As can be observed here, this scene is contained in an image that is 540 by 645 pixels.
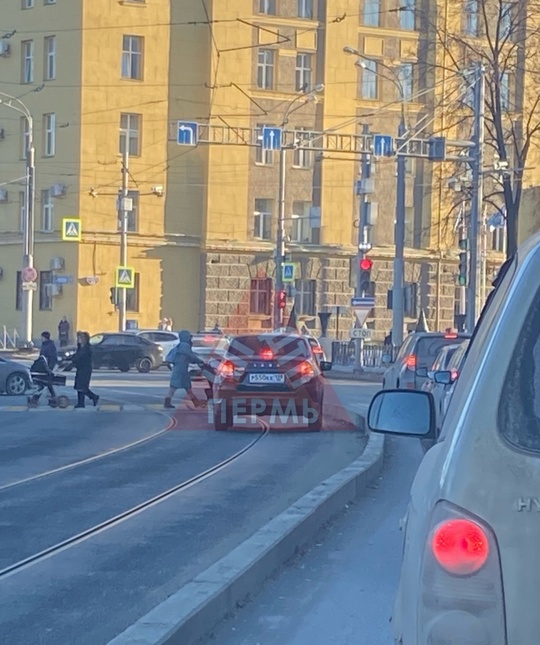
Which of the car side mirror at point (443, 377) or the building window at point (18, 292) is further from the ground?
the building window at point (18, 292)

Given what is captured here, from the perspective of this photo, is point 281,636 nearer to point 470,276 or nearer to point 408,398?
point 408,398

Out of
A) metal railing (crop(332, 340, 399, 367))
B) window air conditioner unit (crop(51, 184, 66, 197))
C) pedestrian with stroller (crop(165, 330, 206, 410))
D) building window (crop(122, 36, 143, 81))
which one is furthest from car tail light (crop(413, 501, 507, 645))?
building window (crop(122, 36, 143, 81))

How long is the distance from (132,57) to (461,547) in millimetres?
48540

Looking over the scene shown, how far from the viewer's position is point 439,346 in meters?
20.2

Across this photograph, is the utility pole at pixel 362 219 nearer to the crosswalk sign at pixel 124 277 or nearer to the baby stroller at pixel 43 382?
the crosswalk sign at pixel 124 277

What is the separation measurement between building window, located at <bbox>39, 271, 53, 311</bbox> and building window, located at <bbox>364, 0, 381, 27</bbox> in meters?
17.1

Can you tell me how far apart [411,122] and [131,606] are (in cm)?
4678

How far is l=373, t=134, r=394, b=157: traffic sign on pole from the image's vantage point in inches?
1219

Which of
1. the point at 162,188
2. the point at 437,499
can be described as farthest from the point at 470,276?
the point at 437,499

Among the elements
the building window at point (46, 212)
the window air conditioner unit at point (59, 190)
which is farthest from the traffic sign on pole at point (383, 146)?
the building window at point (46, 212)

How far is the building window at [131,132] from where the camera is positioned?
1962 inches

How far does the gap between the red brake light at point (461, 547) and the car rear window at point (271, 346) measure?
593 inches

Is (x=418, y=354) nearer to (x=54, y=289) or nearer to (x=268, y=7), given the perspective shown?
(x=54, y=289)

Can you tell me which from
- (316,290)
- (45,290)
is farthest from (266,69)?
(45,290)
